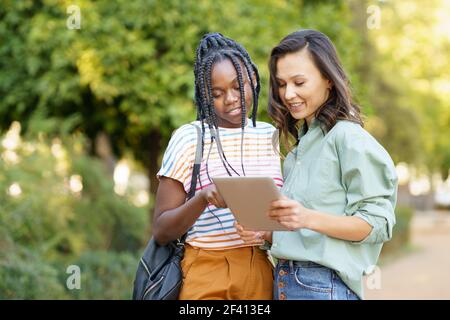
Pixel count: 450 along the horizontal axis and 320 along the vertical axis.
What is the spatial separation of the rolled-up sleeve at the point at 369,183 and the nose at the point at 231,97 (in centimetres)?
46

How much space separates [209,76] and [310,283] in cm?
80

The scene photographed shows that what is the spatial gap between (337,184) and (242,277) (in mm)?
488

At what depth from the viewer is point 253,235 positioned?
2.47 metres

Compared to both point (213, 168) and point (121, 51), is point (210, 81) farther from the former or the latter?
point (121, 51)

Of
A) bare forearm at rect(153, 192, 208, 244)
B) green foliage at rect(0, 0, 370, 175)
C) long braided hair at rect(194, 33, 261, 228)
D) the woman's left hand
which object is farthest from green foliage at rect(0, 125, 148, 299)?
the woman's left hand

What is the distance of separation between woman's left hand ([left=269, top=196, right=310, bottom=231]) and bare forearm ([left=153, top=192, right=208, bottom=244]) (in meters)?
0.28

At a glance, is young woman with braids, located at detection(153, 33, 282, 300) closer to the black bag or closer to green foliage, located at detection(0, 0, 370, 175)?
the black bag

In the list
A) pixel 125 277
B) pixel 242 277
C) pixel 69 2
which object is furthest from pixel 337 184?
pixel 69 2

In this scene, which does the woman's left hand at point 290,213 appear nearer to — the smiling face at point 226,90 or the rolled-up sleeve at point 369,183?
the rolled-up sleeve at point 369,183

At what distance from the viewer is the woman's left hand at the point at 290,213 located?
2135 mm

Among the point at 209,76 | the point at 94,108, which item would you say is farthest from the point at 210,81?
Result: the point at 94,108
